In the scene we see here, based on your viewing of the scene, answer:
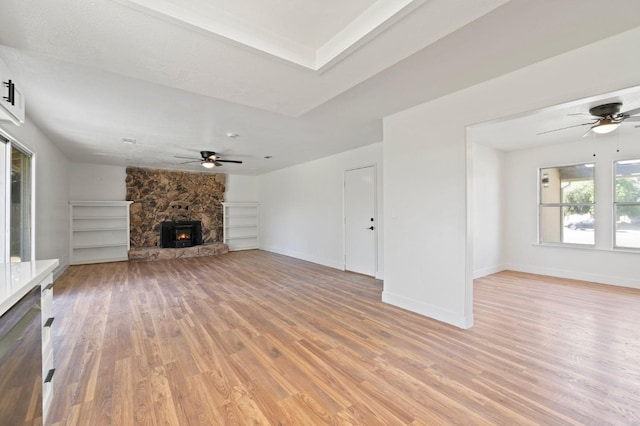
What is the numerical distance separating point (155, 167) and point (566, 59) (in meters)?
8.33

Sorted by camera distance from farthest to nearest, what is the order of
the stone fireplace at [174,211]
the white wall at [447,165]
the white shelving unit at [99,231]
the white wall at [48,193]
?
the stone fireplace at [174,211], the white shelving unit at [99,231], the white wall at [48,193], the white wall at [447,165]

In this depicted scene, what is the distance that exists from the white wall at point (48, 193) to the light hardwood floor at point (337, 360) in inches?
48.0

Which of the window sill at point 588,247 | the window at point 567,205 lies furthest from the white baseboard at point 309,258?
the window at point 567,205

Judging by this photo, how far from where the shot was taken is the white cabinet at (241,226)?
8797 millimetres

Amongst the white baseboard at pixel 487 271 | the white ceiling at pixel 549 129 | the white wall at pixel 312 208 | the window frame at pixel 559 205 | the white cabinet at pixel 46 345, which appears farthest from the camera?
the white wall at pixel 312 208

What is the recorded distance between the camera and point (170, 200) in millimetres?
7863

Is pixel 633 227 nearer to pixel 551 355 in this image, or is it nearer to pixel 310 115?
pixel 551 355

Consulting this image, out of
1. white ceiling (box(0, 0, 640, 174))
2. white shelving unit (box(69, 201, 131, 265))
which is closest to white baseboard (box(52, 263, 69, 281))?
white shelving unit (box(69, 201, 131, 265))

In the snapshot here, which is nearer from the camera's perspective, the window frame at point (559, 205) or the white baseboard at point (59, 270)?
the window frame at point (559, 205)

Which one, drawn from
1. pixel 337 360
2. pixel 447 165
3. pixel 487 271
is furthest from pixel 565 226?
pixel 337 360

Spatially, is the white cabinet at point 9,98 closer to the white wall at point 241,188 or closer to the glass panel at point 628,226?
the white wall at point 241,188

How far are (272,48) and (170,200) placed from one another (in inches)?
279

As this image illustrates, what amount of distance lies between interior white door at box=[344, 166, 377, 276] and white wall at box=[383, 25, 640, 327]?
1512mm

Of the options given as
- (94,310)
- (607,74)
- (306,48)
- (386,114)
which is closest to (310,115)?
(386,114)
